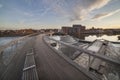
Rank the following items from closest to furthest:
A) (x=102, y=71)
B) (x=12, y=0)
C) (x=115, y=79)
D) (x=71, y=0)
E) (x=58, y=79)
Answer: (x=58, y=79) < (x=115, y=79) < (x=102, y=71) < (x=12, y=0) < (x=71, y=0)

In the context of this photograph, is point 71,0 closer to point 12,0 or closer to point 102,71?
point 12,0

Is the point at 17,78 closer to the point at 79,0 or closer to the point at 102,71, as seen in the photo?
the point at 102,71

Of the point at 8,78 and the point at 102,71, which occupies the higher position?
the point at 8,78

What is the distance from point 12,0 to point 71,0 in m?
8.39

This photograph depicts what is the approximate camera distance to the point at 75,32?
7681cm

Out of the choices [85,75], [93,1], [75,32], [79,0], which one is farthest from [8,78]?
[75,32]

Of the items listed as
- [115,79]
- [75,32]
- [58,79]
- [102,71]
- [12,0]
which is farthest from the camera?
[75,32]

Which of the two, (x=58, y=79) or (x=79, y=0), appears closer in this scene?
(x=58, y=79)

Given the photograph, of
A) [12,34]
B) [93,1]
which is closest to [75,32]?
[12,34]

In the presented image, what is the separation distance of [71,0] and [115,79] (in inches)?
430

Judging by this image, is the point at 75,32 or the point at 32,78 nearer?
the point at 32,78

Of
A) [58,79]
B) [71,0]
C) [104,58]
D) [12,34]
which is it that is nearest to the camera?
[104,58]

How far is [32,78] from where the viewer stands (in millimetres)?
2314

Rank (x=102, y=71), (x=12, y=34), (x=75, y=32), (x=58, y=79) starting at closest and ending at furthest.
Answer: (x=58, y=79) → (x=102, y=71) → (x=12, y=34) → (x=75, y=32)
